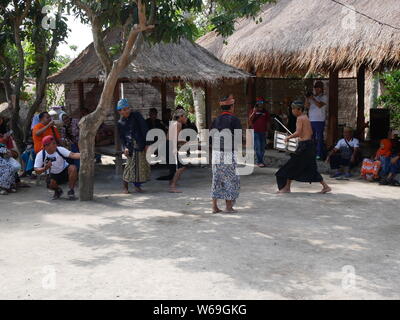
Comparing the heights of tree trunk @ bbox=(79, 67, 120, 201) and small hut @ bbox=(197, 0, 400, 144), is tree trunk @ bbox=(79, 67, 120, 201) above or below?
below

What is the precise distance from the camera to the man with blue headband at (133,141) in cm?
914

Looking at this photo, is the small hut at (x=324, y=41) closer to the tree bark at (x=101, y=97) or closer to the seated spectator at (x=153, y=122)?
the seated spectator at (x=153, y=122)

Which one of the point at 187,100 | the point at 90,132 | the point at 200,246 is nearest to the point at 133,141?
the point at 90,132

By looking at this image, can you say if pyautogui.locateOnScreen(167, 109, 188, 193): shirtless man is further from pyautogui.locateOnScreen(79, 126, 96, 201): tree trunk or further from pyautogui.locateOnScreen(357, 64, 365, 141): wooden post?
pyautogui.locateOnScreen(357, 64, 365, 141): wooden post

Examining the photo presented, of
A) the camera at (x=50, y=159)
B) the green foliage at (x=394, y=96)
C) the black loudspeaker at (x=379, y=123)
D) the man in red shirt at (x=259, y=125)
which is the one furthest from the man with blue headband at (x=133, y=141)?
the green foliage at (x=394, y=96)

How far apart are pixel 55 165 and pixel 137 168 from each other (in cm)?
131

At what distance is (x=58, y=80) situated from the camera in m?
11.5

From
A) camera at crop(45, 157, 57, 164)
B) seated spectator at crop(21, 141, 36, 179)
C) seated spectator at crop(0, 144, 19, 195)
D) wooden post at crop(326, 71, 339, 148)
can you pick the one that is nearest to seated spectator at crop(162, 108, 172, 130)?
seated spectator at crop(21, 141, 36, 179)

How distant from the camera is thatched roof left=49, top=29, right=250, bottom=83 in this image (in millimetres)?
10594

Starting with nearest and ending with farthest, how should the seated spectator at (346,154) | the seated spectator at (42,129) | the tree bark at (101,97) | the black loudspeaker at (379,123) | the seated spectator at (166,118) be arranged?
1. the tree bark at (101,97)
2. the seated spectator at (42,129)
3. the seated spectator at (346,154)
4. the seated spectator at (166,118)
5. the black loudspeaker at (379,123)

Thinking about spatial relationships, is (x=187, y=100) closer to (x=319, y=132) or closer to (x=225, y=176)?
(x=319, y=132)

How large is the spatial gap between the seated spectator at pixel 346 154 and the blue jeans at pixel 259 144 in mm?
1692

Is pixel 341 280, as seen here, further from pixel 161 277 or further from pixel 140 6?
pixel 140 6

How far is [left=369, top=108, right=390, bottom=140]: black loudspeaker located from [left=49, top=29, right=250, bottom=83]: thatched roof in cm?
364
